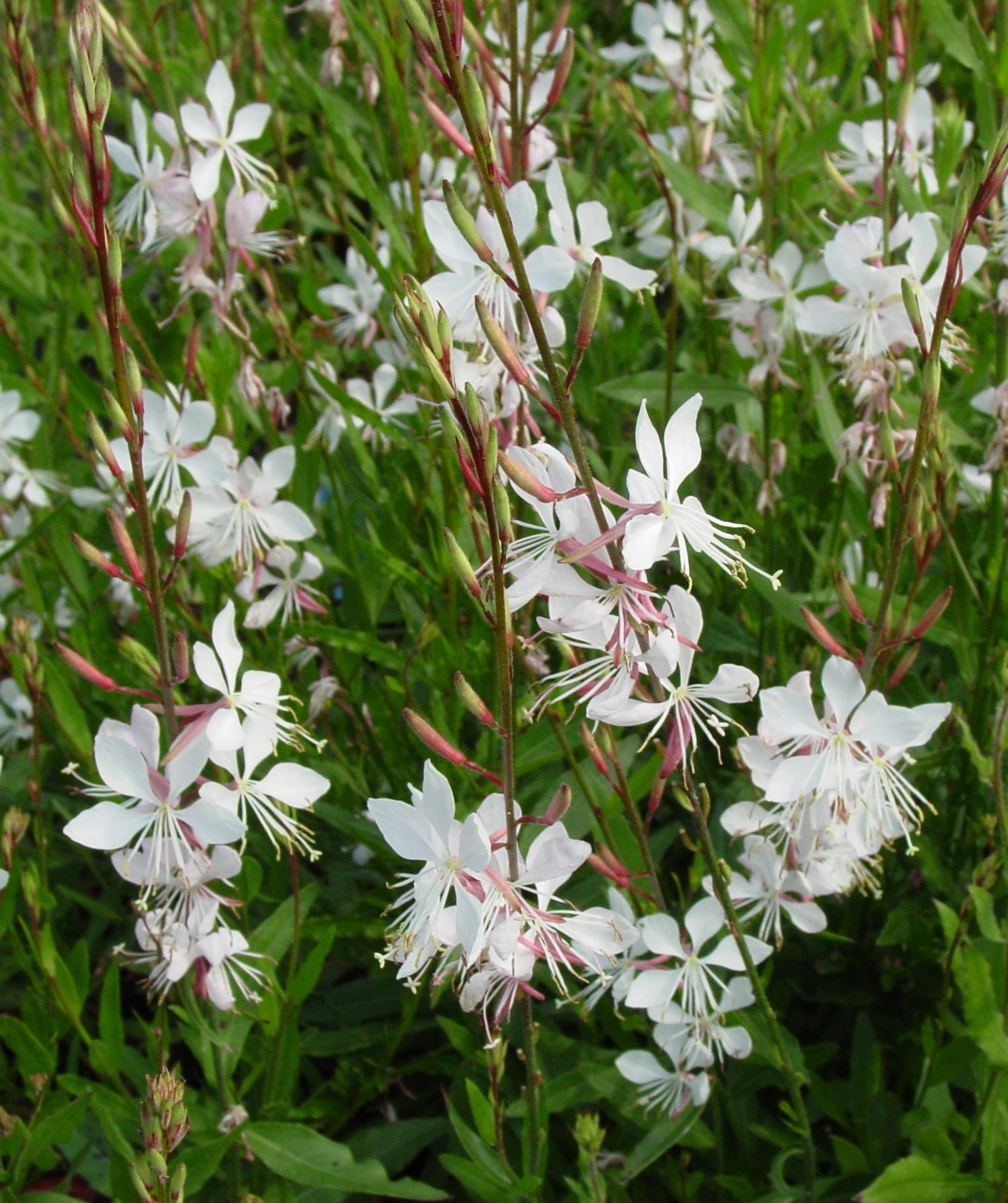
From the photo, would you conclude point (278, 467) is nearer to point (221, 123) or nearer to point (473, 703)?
point (221, 123)

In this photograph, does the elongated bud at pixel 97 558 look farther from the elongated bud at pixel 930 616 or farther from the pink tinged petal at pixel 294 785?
the elongated bud at pixel 930 616

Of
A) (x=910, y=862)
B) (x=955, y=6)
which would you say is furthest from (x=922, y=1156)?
(x=955, y=6)

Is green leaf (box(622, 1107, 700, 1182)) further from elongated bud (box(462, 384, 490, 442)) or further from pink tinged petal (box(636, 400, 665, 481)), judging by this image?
elongated bud (box(462, 384, 490, 442))

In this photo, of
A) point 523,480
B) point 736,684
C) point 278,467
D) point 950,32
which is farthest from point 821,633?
point 950,32

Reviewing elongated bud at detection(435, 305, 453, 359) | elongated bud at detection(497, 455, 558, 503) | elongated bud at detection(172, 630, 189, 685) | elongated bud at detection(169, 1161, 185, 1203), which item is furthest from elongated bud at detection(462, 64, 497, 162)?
elongated bud at detection(169, 1161, 185, 1203)

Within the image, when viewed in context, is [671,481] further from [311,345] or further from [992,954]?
[311,345]

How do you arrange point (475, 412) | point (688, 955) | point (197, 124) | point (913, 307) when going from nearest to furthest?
point (475, 412) < point (913, 307) < point (688, 955) < point (197, 124)
